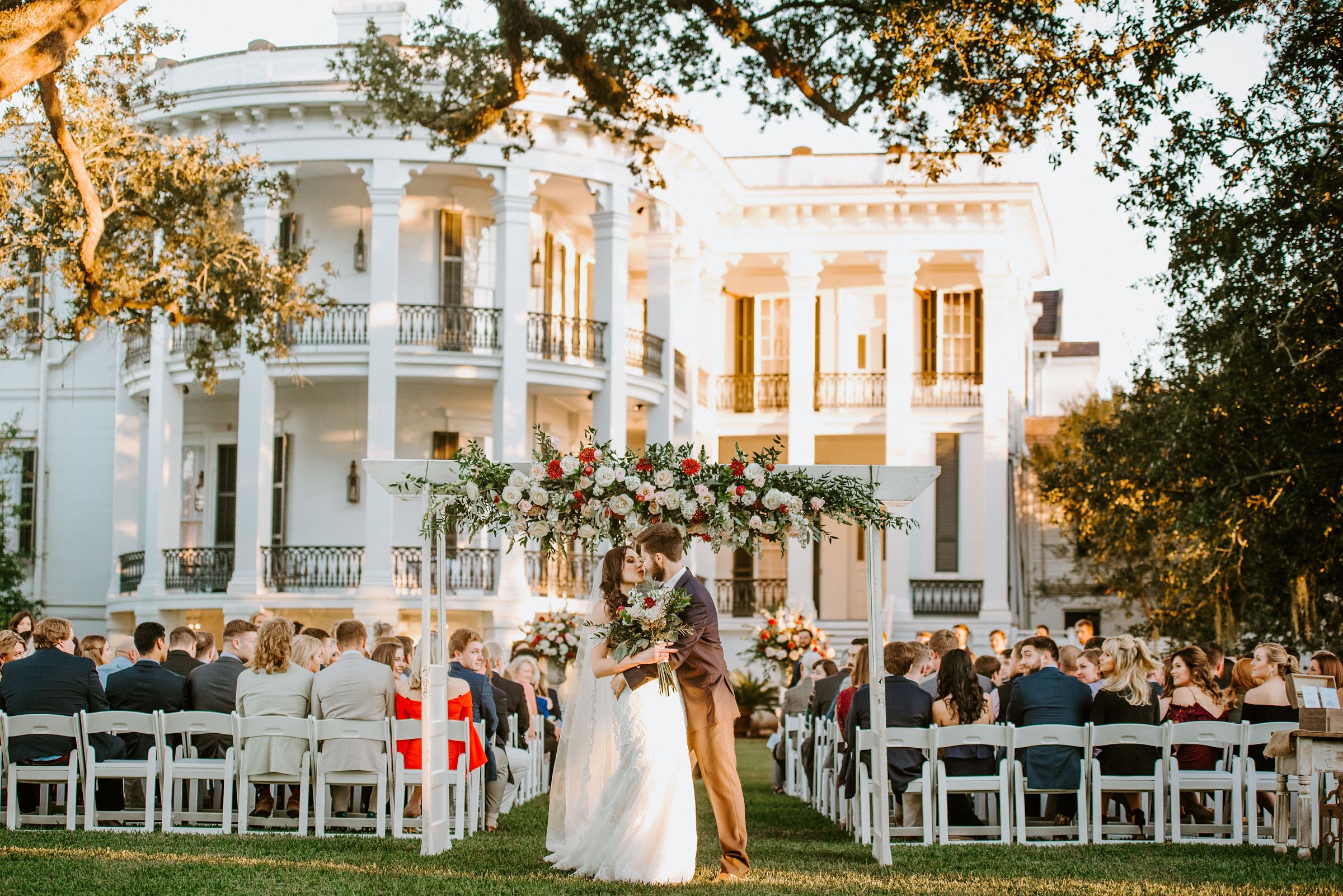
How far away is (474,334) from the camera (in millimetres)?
25438

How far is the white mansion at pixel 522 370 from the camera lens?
2444cm

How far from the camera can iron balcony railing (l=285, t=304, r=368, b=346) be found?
24828 millimetres

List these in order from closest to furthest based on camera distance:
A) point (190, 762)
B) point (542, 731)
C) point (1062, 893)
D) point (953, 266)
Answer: point (1062, 893), point (190, 762), point (542, 731), point (953, 266)

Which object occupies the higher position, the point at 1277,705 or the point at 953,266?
the point at 953,266

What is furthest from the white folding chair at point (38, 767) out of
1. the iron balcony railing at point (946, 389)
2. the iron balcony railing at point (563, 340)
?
the iron balcony railing at point (946, 389)

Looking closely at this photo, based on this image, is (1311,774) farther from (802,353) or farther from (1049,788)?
(802,353)

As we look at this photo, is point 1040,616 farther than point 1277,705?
Yes

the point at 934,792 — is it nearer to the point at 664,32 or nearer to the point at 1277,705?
the point at 1277,705

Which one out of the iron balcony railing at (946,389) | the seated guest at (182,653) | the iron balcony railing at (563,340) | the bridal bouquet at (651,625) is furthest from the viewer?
the iron balcony railing at (946,389)

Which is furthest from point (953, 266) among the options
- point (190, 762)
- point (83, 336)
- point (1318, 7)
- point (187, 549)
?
point (190, 762)

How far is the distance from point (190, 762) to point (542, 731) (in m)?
4.95

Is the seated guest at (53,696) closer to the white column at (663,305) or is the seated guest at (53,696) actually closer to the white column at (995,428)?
the white column at (663,305)

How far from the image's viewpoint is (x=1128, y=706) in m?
11.1

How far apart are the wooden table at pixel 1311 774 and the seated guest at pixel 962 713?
1.99 metres
